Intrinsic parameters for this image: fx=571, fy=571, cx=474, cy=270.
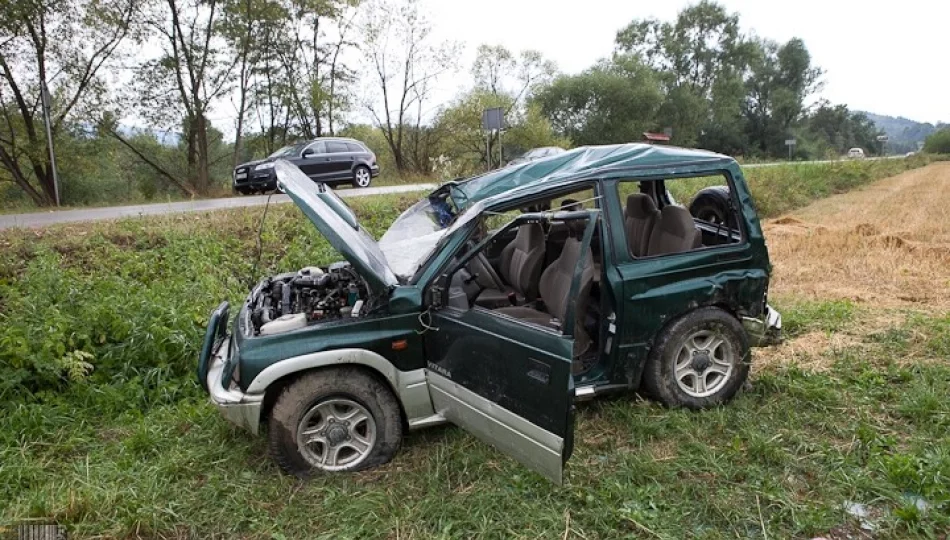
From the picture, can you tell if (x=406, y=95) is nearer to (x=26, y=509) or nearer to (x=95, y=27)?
(x=95, y=27)

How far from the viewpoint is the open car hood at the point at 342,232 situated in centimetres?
315

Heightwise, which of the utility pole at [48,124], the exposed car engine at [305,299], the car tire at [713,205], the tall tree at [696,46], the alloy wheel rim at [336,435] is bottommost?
the alloy wheel rim at [336,435]

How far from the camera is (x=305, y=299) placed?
147 inches

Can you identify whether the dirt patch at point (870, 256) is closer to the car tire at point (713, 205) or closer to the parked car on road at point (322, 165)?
the car tire at point (713, 205)

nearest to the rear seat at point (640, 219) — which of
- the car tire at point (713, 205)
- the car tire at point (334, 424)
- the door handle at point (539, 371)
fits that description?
the car tire at point (713, 205)

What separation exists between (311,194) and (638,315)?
2.16 metres

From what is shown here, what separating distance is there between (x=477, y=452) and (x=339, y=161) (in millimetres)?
13354

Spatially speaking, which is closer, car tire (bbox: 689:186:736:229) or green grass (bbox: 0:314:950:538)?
green grass (bbox: 0:314:950:538)

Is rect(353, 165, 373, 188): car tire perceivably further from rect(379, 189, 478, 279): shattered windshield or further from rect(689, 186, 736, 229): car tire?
rect(689, 186, 736, 229): car tire

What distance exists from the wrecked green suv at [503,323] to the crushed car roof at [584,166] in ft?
0.06

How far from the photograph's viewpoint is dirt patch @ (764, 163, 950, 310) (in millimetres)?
6445

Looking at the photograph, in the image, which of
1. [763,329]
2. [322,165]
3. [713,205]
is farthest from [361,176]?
[763,329]

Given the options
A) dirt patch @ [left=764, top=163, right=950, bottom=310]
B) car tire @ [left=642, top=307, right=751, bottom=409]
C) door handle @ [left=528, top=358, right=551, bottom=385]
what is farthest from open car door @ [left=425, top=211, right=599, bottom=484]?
dirt patch @ [left=764, top=163, right=950, bottom=310]

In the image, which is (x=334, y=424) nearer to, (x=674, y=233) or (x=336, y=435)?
(x=336, y=435)
